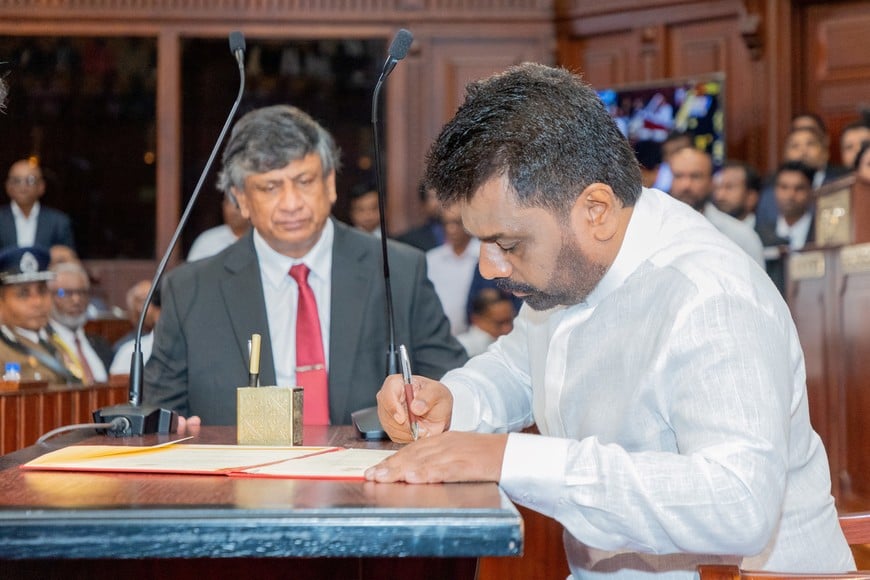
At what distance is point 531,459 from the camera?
1.43m

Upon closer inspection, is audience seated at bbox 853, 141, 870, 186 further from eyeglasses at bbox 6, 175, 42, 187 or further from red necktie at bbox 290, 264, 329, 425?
eyeglasses at bbox 6, 175, 42, 187

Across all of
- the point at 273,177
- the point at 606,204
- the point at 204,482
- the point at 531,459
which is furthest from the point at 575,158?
the point at 273,177

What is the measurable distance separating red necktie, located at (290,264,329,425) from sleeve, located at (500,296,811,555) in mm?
1420

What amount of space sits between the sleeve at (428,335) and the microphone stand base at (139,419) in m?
0.97

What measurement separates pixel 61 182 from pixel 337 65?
2.87 m

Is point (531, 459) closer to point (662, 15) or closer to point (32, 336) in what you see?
point (32, 336)

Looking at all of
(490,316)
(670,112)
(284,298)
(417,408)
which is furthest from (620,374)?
(670,112)

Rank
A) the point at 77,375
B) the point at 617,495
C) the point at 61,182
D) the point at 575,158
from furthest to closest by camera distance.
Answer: the point at 61,182
the point at 77,375
the point at 575,158
the point at 617,495

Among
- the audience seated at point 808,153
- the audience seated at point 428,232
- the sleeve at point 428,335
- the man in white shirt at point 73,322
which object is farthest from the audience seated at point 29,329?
the audience seated at point 808,153

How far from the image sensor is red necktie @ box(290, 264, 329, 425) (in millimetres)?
2838

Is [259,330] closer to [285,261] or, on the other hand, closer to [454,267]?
[285,261]

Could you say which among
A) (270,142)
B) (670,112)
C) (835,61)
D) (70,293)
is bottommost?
(70,293)

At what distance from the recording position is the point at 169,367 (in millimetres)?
2953

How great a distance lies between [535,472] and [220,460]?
48 centimetres
